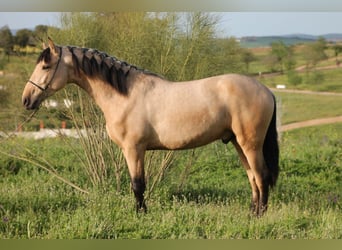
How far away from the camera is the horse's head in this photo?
17.5ft

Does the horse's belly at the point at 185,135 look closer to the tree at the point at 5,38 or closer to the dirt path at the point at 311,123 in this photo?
the tree at the point at 5,38

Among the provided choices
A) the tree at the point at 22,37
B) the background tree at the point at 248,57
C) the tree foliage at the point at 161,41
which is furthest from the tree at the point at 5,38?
the background tree at the point at 248,57

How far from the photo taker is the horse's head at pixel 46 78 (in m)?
5.32

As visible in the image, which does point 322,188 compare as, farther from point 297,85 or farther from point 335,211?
point 297,85

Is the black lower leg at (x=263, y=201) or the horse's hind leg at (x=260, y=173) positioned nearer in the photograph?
the horse's hind leg at (x=260, y=173)

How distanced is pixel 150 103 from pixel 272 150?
1.33 metres

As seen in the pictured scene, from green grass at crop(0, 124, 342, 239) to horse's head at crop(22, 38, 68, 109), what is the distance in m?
1.15

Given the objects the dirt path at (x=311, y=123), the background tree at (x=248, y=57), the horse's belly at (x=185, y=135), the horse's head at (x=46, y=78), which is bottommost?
the dirt path at (x=311, y=123)

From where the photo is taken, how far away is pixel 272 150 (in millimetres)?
5715

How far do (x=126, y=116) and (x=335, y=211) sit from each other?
2.53m

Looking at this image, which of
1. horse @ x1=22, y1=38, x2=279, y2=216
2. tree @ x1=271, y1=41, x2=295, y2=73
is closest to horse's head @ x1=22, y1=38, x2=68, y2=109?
horse @ x1=22, y1=38, x2=279, y2=216

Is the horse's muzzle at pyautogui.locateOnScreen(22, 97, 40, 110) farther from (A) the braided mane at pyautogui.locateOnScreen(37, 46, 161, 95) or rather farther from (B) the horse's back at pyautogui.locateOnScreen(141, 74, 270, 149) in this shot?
(B) the horse's back at pyautogui.locateOnScreen(141, 74, 270, 149)

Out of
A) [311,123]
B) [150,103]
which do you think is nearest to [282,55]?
[311,123]

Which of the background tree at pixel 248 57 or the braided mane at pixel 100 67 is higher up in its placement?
the braided mane at pixel 100 67
